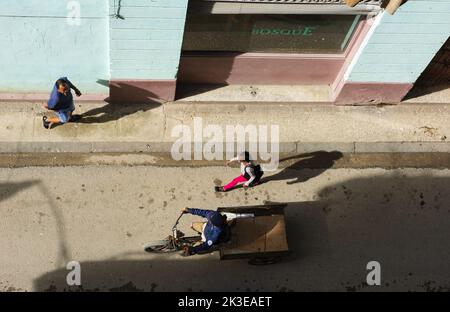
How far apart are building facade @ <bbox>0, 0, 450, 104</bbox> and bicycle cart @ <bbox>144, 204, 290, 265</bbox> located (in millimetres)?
2891

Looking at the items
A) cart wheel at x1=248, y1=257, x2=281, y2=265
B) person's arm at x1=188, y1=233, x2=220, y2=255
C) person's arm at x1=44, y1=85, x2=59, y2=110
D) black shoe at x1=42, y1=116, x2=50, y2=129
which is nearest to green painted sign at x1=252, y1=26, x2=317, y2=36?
person's arm at x1=44, y1=85, x2=59, y2=110

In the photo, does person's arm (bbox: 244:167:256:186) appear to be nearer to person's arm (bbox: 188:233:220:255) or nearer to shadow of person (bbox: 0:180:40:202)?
person's arm (bbox: 188:233:220:255)

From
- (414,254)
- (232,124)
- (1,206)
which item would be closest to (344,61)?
(232,124)

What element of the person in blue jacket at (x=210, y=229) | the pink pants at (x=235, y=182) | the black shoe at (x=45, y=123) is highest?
the black shoe at (x=45, y=123)

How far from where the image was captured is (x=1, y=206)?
8812mm

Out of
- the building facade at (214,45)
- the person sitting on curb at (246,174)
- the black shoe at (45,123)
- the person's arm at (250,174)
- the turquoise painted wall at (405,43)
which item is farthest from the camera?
the black shoe at (45,123)

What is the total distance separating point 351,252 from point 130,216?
4135 millimetres

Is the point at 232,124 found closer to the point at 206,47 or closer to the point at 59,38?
the point at 206,47

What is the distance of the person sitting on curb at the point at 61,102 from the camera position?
840 centimetres

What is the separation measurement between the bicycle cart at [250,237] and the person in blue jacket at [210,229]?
322 millimetres

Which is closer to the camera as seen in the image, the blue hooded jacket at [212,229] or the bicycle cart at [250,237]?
the blue hooded jacket at [212,229]

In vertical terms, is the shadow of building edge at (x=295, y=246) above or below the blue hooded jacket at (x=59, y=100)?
below

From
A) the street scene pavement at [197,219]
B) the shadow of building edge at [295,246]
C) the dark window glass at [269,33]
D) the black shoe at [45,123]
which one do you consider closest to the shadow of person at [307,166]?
the street scene pavement at [197,219]

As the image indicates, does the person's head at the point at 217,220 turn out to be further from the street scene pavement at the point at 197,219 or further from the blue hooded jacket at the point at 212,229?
the street scene pavement at the point at 197,219
